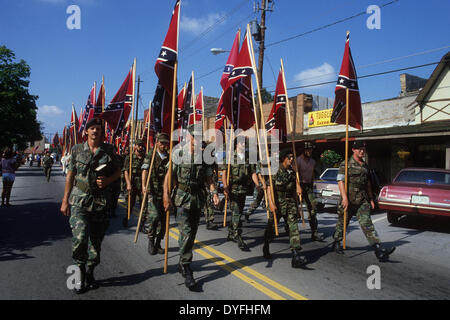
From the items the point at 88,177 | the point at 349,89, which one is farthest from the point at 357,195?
the point at 88,177

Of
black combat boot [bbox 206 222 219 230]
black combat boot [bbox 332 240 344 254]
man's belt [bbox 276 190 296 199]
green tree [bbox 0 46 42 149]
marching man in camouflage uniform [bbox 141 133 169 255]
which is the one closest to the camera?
man's belt [bbox 276 190 296 199]

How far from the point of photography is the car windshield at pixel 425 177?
30.3 feet

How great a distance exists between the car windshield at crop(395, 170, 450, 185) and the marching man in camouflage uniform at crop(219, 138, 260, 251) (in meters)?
5.42

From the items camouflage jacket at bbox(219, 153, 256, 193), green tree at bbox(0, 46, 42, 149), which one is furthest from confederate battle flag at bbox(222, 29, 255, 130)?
green tree at bbox(0, 46, 42, 149)

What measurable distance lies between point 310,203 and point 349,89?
2.59 metres

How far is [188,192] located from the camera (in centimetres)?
471

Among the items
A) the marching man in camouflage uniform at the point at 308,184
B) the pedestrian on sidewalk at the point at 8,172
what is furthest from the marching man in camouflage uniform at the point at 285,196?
the pedestrian on sidewalk at the point at 8,172

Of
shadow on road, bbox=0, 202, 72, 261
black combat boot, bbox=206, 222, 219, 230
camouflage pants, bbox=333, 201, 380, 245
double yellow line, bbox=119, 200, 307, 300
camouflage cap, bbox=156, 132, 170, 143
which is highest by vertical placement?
camouflage cap, bbox=156, 132, 170, 143

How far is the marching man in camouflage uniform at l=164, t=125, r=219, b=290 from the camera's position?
4605 millimetres

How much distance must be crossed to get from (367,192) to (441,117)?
497 inches

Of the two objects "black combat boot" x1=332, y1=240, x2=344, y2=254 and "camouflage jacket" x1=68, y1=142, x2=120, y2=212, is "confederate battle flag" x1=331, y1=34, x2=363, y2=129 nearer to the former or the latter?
"black combat boot" x1=332, y1=240, x2=344, y2=254

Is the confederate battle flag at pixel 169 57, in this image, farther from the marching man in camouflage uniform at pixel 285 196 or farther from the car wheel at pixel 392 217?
the car wheel at pixel 392 217
